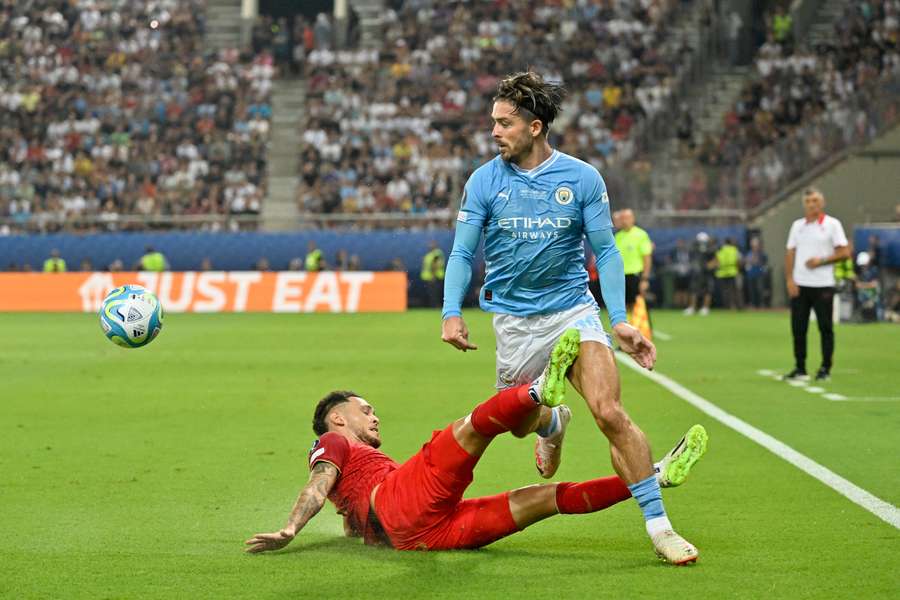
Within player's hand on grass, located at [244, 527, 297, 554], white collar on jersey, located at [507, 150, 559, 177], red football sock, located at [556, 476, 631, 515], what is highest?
white collar on jersey, located at [507, 150, 559, 177]

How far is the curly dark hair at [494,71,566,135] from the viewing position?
6.78m

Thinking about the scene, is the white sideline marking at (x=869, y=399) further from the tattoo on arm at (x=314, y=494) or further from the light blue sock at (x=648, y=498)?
the tattoo on arm at (x=314, y=494)

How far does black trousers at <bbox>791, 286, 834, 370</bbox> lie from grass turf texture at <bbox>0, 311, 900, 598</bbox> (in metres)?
0.44

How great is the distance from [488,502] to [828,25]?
132ft

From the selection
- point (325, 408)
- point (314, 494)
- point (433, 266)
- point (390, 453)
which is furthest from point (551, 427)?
point (433, 266)

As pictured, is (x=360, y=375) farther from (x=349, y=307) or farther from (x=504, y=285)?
(x=349, y=307)

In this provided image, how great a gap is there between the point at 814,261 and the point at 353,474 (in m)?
9.74

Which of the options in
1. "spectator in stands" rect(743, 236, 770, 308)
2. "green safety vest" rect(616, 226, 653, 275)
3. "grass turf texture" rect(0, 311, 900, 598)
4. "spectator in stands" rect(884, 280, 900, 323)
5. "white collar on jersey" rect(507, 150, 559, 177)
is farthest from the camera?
"spectator in stands" rect(743, 236, 770, 308)

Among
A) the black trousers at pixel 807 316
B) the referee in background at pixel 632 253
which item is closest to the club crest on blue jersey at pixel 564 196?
the black trousers at pixel 807 316

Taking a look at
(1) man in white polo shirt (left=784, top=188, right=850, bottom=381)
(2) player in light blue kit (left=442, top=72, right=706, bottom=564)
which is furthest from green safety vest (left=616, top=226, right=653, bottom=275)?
(2) player in light blue kit (left=442, top=72, right=706, bottom=564)

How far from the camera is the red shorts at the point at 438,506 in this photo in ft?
21.1

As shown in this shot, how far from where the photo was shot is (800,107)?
39.0 meters

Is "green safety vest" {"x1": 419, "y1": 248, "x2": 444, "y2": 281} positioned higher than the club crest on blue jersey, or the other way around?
the club crest on blue jersey

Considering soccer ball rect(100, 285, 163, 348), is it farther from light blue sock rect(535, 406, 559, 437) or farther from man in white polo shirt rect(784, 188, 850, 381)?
man in white polo shirt rect(784, 188, 850, 381)
